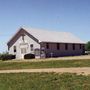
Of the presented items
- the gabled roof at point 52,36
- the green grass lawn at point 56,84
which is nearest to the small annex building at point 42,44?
the gabled roof at point 52,36

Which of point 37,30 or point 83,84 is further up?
point 37,30

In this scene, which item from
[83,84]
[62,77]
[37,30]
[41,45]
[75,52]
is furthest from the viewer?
[75,52]

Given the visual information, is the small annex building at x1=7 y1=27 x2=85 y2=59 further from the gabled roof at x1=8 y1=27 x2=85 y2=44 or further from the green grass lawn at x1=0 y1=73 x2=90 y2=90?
the green grass lawn at x1=0 y1=73 x2=90 y2=90

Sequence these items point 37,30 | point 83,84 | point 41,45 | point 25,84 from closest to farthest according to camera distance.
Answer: point 83,84
point 25,84
point 41,45
point 37,30

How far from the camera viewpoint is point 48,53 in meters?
60.5

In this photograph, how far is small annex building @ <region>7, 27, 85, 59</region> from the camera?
60000mm

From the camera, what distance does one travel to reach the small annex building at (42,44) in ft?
197

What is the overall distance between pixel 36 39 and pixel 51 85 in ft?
140

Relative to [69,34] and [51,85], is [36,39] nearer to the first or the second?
[69,34]

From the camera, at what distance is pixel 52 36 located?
2532 inches

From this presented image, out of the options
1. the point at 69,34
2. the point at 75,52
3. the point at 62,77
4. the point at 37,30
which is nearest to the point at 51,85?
the point at 62,77

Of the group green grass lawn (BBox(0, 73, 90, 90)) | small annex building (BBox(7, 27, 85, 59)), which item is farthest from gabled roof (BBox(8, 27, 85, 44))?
green grass lawn (BBox(0, 73, 90, 90))

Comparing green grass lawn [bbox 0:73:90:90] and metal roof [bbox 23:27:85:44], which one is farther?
metal roof [bbox 23:27:85:44]

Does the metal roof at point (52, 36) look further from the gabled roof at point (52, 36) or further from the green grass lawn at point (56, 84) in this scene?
the green grass lawn at point (56, 84)
